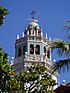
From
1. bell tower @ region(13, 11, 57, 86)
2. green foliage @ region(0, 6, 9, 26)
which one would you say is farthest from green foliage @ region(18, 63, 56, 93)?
bell tower @ region(13, 11, 57, 86)

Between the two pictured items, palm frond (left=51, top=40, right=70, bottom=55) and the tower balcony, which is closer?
palm frond (left=51, top=40, right=70, bottom=55)

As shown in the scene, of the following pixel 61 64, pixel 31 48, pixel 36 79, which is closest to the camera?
pixel 61 64

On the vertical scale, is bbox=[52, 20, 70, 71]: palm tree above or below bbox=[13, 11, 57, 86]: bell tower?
below

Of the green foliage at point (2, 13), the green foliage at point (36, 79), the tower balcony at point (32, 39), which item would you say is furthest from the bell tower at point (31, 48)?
the green foliage at point (2, 13)

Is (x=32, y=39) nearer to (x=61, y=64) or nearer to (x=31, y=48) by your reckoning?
(x=31, y=48)

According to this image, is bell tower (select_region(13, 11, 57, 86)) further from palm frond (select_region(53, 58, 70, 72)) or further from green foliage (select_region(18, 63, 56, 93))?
palm frond (select_region(53, 58, 70, 72))

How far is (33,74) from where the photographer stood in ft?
128

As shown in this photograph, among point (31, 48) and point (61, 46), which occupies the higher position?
point (31, 48)

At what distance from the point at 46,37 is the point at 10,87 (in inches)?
2229

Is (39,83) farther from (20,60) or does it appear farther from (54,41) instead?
(20,60)

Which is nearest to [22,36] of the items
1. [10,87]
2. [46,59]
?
[46,59]

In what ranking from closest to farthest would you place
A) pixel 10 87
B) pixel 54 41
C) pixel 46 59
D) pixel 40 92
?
pixel 54 41 → pixel 10 87 → pixel 40 92 → pixel 46 59

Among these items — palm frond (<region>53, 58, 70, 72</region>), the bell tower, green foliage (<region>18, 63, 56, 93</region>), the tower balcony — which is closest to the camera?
palm frond (<region>53, 58, 70, 72</region>)

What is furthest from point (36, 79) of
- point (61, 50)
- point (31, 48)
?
point (31, 48)
